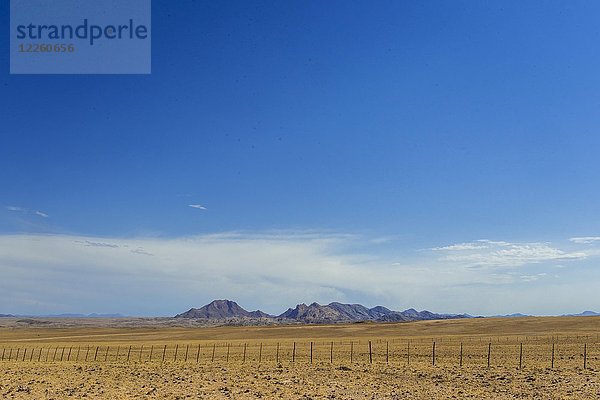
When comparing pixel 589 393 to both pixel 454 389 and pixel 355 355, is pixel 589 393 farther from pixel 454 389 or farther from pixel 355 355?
pixel 355 355

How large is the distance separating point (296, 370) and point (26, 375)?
21.9 m

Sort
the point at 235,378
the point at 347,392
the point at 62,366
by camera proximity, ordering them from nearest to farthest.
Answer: the point at 347,392, the point at 235,378, the point at 62,366

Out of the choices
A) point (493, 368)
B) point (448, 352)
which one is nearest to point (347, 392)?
point (493, 368)

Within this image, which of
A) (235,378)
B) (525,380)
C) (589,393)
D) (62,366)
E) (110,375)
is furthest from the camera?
(62,366)

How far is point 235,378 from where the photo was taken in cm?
3662

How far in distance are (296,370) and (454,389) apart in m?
14.6

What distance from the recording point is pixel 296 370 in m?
41.2

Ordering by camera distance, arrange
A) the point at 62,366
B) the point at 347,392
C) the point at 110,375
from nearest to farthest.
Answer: the point at 347,392, the point at 110,375, the point at 62,366

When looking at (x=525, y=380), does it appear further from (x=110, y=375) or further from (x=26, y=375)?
(x=26, y=375)

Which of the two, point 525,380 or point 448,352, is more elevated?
point 525,380

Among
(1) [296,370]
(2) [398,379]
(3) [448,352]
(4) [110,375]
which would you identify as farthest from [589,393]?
(4) [110,375]

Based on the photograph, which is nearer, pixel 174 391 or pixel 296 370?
pixel 174 391

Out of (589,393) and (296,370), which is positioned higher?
(589,393)

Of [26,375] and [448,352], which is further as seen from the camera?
[448,352]
